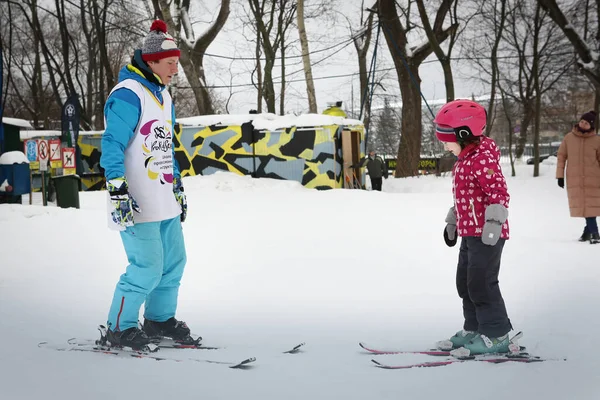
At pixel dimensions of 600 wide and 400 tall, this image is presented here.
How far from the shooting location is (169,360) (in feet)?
11.3

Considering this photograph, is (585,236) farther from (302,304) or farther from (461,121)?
(461,121)

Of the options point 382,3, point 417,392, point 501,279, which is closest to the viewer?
point 417,392

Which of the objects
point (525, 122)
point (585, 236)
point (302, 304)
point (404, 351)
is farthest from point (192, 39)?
point (404, 351)

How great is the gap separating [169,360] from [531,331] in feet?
8.16

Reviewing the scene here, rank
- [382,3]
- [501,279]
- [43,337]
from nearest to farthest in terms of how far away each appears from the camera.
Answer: [43,337]
[501,279]
[382,3]

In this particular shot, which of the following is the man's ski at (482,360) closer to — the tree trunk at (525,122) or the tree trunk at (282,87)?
the tree trunk at (282,87)

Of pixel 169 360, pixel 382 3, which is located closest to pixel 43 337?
pixel 169 360

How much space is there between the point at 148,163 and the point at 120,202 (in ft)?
1.16

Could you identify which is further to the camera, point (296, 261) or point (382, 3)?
point (382, 3)

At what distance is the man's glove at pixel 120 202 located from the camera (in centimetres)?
357

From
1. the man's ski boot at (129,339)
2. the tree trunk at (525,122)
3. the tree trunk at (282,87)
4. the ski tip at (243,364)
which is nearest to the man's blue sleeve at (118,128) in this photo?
the man's ski boot at (129,339)

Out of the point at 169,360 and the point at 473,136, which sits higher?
the point at 473,136

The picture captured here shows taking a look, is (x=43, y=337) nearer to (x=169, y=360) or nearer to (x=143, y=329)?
(x=143, y=329)

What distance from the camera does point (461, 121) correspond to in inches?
145
